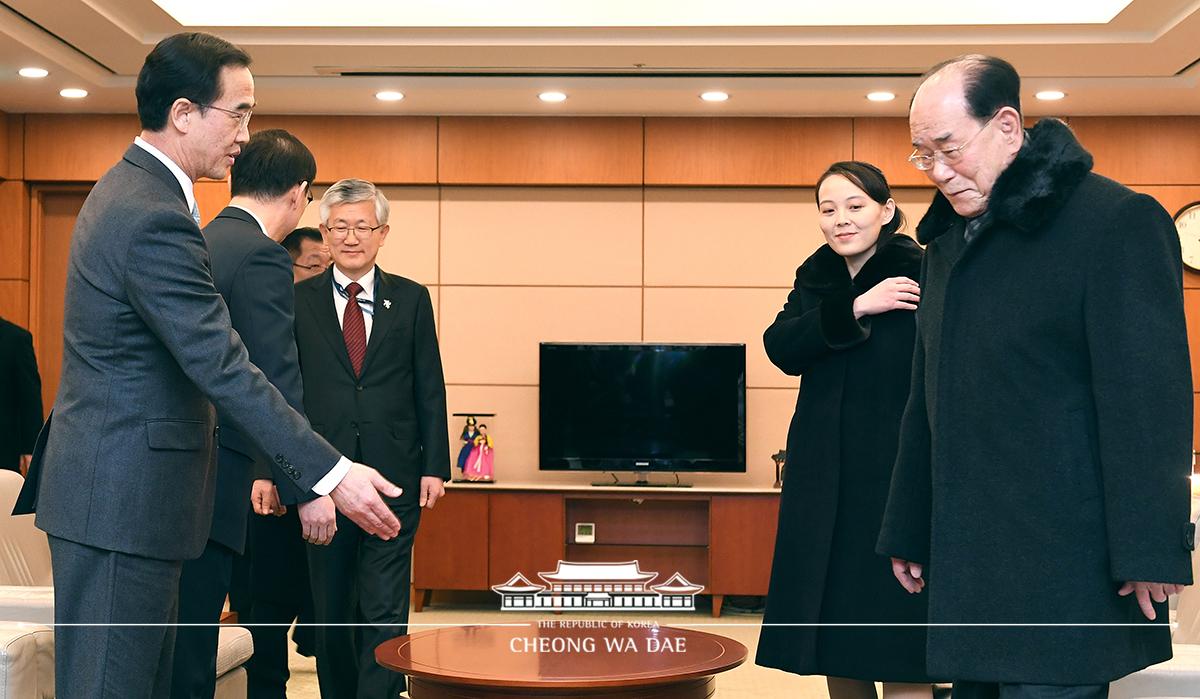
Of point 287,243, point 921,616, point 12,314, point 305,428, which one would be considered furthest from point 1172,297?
point 12,314

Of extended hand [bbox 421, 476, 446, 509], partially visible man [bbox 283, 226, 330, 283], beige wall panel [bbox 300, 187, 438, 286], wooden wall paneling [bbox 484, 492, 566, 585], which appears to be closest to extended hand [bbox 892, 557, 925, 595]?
extended hand [bbox 421, 476, 446, 509]

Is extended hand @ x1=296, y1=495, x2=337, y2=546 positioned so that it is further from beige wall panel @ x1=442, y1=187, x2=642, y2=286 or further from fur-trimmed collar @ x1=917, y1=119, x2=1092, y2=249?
beige wall panel @ x1=442, y1=187, x2=642, y2=286

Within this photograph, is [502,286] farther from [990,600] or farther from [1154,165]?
[990,600]

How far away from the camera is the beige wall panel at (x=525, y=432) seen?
23.4 feet

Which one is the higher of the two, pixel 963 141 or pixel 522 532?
pixel 963 141

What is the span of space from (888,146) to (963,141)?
5113mm

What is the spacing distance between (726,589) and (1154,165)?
11.0 ft

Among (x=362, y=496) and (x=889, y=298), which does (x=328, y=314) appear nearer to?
(x=362, y=496)

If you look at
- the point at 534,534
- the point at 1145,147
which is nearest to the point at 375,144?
the point at 534,534

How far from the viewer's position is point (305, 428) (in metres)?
2.33

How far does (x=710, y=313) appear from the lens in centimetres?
718

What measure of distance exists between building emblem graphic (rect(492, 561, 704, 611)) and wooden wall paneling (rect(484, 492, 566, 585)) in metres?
4.00

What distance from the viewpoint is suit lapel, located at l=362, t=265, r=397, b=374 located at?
150 inches

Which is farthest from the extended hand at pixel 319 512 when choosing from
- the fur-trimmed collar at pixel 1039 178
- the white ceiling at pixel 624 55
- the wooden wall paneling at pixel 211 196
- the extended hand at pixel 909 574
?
the wooden wall paneling at pixel 211 196
